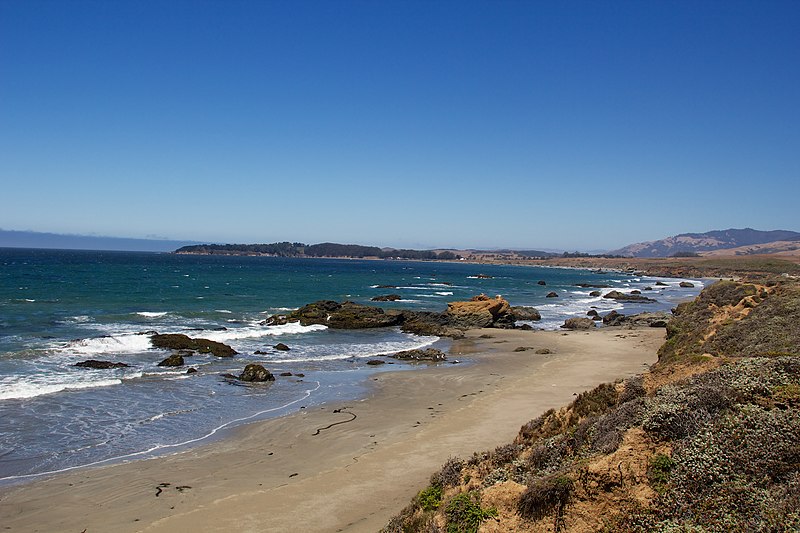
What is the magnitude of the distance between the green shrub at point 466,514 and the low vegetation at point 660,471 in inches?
0.5

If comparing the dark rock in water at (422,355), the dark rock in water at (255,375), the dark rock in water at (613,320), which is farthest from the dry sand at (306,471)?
the dark rock in water at (613,320)

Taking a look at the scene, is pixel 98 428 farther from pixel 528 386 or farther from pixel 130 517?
pixel 528 386

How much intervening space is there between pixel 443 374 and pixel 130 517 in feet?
52.2

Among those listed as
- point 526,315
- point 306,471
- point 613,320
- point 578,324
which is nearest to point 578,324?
point 578,324

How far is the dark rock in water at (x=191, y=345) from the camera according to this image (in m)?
27.3

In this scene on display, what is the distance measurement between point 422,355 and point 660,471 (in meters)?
22.2

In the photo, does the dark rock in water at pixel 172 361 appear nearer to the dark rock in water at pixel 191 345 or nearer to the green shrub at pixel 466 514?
the dark rock in water at pixel 191 345

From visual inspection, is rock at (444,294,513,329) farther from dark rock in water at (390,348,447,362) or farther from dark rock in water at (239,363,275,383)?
dark rock in water at (239,363,275,383)

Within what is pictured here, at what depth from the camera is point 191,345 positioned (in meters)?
28.1

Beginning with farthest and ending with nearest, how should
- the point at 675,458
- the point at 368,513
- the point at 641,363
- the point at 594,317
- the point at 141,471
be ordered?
the point at 594,317 < the point at 641,363 < the point at 141,471 < the point at 368,513 < the point at 675,458

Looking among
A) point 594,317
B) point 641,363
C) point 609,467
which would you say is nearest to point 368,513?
point 609,467

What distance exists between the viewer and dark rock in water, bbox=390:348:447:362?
2809 centimetres

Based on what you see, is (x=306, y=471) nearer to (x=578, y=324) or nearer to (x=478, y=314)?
(x=478, y=314)

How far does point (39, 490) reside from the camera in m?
11.1
